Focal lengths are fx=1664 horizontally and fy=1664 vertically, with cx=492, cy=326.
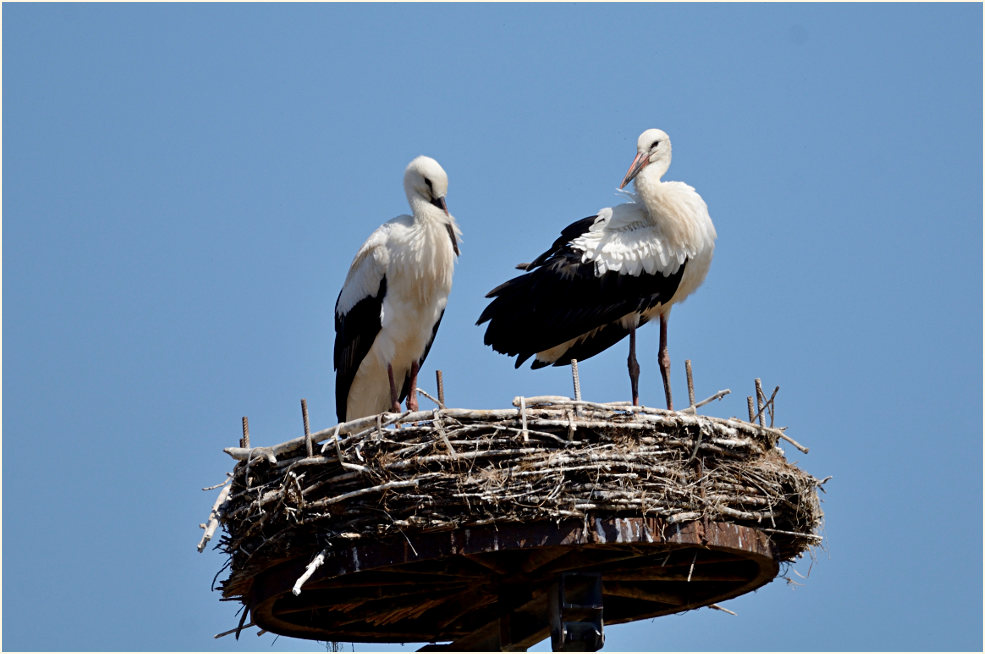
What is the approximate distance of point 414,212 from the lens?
34.7 ft

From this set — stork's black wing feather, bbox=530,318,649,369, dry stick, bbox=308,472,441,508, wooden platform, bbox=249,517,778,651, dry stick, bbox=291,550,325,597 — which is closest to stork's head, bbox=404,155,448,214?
stork's black wing feather, bbox=530,318,649,369

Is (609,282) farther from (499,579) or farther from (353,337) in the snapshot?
(499,579)

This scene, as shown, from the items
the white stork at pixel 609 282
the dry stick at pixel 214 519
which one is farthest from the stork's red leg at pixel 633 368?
the dry stick at pixel 214 519

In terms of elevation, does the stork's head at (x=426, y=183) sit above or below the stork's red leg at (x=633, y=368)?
above

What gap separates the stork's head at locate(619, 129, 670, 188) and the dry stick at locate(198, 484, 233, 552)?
3739 mm

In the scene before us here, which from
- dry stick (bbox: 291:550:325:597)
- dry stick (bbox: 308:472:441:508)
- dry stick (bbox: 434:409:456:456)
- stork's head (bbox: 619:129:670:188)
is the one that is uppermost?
stork's head (bbox: 619:129:670:188)

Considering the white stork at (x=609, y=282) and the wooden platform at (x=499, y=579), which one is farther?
the white stork at (x=609, y=282)

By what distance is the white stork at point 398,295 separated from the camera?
10406 mm

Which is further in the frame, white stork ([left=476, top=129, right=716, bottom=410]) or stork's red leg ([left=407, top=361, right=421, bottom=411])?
stork's red leg ([left=407, top=361, right=421, bottom=411])

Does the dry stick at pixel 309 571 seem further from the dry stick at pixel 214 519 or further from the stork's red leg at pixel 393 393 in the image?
the stork's red leg at pixel 393 393

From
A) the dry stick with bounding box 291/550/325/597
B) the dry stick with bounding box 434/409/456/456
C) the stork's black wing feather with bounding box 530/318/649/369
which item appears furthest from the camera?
the stork's black wing feather with bounding box 530/318/649/369

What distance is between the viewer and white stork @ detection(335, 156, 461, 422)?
10406 mm

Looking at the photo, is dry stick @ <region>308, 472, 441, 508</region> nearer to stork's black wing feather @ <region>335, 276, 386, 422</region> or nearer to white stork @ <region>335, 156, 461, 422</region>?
white stork @ <region>335, 156, 461, 422</region>

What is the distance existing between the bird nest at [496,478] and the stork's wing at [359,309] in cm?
215
